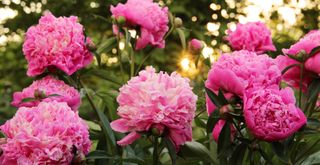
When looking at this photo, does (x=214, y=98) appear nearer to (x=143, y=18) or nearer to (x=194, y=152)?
(x=194, y=152)

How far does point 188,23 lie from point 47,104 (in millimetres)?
2037

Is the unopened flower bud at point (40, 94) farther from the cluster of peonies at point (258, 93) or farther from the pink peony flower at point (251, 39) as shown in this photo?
the pink peony flower at point (251, 39)

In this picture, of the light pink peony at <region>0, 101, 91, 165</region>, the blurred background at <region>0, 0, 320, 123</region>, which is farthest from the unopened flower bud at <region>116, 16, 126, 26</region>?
the blurred background at <region>0, 0, 320, 123</region>

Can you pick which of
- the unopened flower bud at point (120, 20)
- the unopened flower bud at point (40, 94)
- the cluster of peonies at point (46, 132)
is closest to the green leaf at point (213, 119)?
the cluster of peonies at point (46, 132)

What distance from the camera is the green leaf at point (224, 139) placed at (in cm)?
91

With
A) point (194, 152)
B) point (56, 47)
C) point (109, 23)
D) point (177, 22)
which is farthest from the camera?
point (109, 23)

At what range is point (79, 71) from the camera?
1284mm

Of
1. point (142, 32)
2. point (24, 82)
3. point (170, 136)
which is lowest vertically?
point (24, 82)

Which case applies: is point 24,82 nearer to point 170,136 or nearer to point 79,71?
point 79,71

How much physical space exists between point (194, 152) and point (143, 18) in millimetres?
417

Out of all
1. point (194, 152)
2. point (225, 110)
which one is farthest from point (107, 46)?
point (225, 110)

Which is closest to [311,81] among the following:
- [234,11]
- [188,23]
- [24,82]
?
[234,11]

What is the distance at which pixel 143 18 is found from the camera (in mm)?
1316

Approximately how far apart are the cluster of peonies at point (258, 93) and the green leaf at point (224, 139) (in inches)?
1.7
